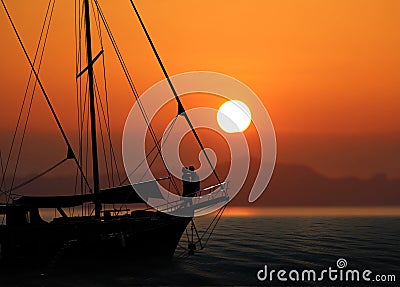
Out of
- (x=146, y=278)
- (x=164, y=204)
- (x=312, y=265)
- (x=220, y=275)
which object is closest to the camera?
(x=146, y=278)

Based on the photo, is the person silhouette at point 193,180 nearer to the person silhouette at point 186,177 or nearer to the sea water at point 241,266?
the person silhouette at point 186,177

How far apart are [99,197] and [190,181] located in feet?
22.9

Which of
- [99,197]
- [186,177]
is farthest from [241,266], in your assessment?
[99,197]

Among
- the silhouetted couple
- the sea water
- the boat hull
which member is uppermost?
the silhouetted couple

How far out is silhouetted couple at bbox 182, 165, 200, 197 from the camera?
4047 cm

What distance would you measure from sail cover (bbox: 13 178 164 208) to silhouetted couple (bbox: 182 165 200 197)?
2.16 m

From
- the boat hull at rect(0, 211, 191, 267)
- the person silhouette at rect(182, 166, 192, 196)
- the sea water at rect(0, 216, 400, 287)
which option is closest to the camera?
the sea water at rect(0, 216, 400, 287)

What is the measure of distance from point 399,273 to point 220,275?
1307cm

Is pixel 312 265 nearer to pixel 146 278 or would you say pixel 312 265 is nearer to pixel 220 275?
pixel 220 275

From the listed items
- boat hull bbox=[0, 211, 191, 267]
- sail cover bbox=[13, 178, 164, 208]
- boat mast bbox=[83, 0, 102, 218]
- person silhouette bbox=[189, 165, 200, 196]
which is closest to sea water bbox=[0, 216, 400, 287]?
boat hull bbox=[0, 211, 191, 267]

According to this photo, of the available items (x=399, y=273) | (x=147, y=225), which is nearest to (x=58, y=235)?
(x=147, y=225)

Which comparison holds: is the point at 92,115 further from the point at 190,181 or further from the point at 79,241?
the point at 79,241

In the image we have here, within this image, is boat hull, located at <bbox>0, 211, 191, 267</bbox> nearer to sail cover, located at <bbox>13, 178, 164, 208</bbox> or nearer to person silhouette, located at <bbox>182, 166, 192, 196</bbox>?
sail cover, located at <bbox>13, 178, 164, 208</bbox>

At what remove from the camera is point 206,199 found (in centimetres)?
4284
